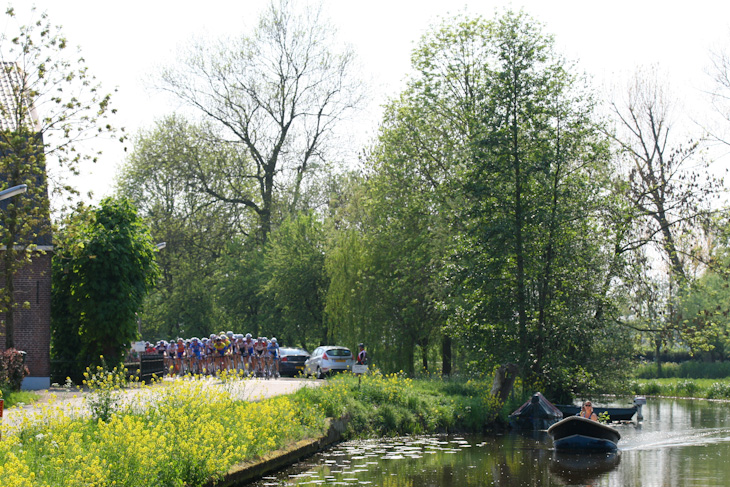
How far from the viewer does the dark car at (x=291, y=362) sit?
126 ft

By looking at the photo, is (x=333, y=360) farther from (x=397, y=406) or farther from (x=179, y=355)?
(x=397, y=406)

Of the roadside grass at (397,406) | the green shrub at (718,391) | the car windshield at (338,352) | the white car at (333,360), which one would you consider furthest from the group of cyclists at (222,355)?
the green shrub at (718,391)

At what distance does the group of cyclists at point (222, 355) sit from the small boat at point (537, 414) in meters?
11.6

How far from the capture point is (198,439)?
11.9 metres

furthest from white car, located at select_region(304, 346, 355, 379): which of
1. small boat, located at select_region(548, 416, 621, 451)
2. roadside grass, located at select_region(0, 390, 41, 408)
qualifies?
small boat, located at select_region(548, 416, 621, 451)

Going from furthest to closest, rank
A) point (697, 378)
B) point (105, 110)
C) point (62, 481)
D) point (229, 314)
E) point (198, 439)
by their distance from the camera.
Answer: point (229, 314), point (697, 378), point (105, 110), point (198, 439), point (62, 481)

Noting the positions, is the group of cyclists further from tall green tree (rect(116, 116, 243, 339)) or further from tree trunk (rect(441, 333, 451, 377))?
tall green tree (rect(116, 116, 243, 339))

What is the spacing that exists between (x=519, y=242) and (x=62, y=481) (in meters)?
20.1

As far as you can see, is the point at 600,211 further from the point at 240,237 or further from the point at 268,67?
the point at 240,237

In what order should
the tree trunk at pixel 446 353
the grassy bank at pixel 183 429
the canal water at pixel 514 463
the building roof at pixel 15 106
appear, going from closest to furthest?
1. the grassy bank at pixel 183 429
2. the canal water at pixel 514 463
3. the building roof at pixel 15 106
4. the tree trunk at pixel 446 353

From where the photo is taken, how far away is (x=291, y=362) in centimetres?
3841

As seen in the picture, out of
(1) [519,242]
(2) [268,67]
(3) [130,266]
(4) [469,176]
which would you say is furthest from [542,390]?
(2) [268,67]

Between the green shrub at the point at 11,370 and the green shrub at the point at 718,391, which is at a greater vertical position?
the green shrub at the point at 11,370

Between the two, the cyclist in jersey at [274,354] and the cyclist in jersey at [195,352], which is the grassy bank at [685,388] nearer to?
the cyclist in jersey at [274,354]
